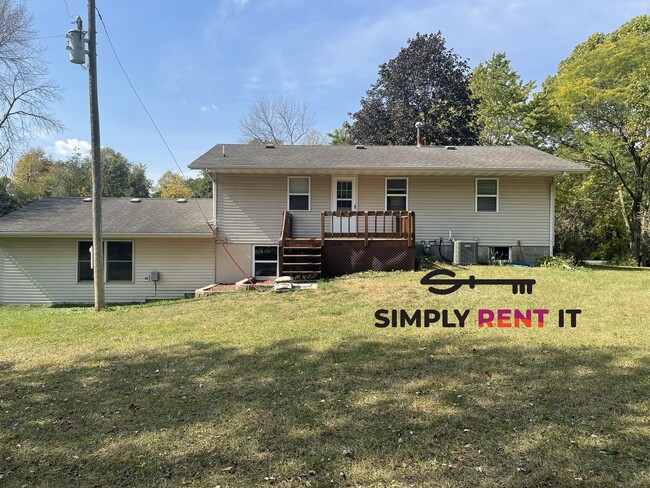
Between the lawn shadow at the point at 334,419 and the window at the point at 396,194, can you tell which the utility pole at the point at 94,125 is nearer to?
the lawn shadow at the point at 334,419

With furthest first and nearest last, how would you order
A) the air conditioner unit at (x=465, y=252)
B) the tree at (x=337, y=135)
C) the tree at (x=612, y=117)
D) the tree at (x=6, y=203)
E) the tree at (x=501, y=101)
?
the tree at (x=337, y=135), the tree at (x=6, y=203), the tree at (x=501, y=101), the tree at (x=612, y=117), the air conditioner unit at (x=465, y=252)

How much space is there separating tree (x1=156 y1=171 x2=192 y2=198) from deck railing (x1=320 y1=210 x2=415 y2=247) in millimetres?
32792

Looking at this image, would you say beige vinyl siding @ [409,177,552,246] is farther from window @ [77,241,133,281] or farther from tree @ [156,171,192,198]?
tree @ [156,171,192,198]

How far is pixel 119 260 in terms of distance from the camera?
12086mm

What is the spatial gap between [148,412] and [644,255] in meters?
24.6

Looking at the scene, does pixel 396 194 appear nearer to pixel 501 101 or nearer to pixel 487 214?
pixel 487 214

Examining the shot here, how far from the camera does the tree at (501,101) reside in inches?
810

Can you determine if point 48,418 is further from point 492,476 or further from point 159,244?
point 159,244

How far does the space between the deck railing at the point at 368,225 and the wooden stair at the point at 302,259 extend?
14.8 inches

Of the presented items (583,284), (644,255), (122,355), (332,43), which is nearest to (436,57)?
(332,43)

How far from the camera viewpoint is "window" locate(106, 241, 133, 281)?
12.1m

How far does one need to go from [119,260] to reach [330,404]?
1102cm

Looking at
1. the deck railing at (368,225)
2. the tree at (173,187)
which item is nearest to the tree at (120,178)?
the tree at (173,187)

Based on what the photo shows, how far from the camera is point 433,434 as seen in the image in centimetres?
275
